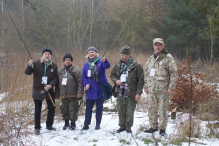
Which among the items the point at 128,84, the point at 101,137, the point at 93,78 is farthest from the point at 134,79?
the point at 101,137

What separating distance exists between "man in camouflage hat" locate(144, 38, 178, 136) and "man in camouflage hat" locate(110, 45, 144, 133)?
21 centimetres

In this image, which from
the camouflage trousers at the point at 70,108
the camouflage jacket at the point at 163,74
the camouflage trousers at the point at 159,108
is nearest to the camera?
the camouflage jacket at the point at 163,74

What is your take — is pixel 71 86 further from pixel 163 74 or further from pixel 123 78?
pixel 163 74

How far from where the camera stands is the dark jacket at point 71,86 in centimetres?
455

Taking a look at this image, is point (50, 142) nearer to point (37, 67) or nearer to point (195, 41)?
point (37, 67)

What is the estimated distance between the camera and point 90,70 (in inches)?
177

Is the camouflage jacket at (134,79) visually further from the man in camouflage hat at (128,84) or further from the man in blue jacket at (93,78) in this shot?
the man in blue jacket at (93,78)

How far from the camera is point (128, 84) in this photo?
436 centimetres

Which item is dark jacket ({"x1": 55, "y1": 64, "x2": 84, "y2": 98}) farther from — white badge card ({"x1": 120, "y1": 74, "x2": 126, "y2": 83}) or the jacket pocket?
the jacket pocket

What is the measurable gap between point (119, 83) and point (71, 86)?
1011 mm

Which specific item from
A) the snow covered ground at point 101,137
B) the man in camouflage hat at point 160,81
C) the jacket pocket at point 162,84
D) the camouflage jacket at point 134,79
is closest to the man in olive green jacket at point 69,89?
the snow covered ground at point 101,137

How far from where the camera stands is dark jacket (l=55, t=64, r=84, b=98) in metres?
4.55

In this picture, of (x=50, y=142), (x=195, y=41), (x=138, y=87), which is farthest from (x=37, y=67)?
(x=195, y=41)

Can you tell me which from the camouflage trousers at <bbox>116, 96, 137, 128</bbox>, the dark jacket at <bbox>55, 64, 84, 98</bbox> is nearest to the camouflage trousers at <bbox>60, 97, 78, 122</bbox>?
the dark jacket at <bbox>55, 64, 84, 98</bbox>
